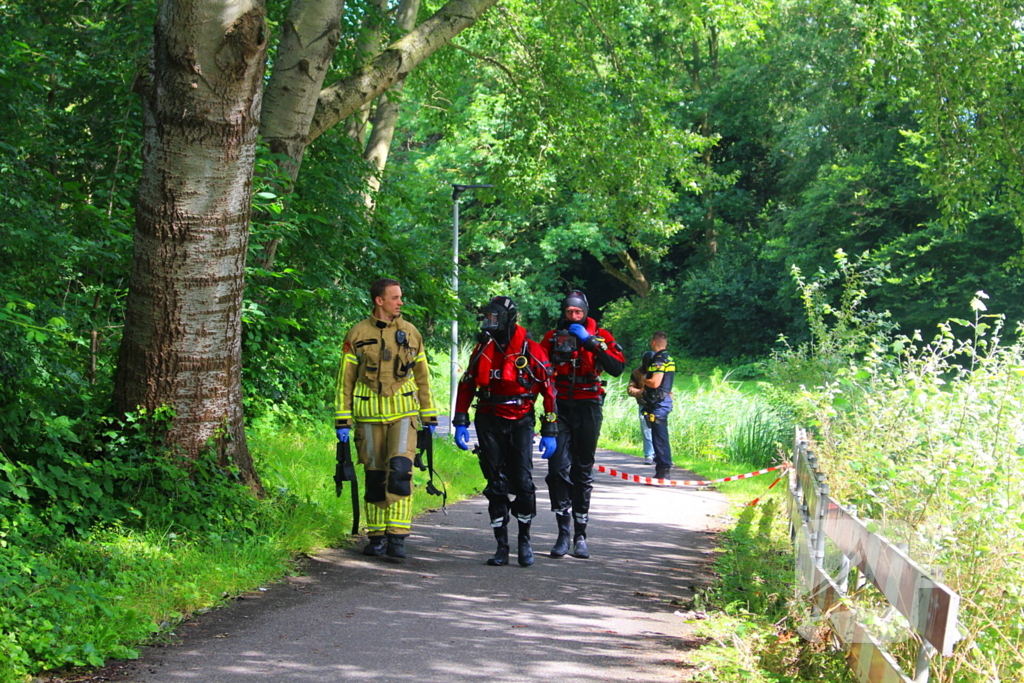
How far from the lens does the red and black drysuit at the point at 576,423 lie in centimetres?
902

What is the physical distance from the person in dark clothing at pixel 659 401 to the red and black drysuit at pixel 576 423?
21.9 ft

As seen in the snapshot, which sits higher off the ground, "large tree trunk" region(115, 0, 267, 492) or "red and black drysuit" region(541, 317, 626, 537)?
"large tree trunk" region(115, 0, 267, 492)

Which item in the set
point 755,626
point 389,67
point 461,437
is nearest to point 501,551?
point 461,437

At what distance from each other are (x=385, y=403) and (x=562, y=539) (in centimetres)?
191

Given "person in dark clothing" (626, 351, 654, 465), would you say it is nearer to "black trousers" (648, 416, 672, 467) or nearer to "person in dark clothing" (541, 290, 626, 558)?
"black trousers" (648, 416, 672, 467)

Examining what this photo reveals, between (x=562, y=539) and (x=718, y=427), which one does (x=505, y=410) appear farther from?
(x=718, y=427)

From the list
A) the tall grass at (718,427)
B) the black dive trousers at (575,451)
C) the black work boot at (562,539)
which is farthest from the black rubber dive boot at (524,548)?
the tall grass at (718,427)

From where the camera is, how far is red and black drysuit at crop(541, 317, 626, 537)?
902 centimetres

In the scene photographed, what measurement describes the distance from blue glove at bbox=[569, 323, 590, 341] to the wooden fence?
201 cm

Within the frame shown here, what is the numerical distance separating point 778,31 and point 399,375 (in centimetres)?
3672

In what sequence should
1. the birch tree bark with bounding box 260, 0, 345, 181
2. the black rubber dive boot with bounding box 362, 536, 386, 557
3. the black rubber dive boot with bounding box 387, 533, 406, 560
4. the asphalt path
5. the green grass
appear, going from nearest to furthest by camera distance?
the asphalt path
the green grass
the black rubber dive boot with bounding box 387, 533, 406, 560
the black rubber dive boot with bounding box 362, 536, 386, 557
the birch tree bark with bounding box 260, 0, 345, 181

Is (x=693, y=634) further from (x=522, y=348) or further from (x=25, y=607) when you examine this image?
(x=25, y=607)

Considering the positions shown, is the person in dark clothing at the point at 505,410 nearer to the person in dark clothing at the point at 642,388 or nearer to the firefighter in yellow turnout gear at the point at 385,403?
the firefighter in yellow turnout gear at the point at 385,403

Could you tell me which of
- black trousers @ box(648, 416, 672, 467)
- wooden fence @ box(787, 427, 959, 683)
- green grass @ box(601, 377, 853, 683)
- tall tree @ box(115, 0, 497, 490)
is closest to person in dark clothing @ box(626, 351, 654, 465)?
black trousers @ box(648, 416, 672, 467)
